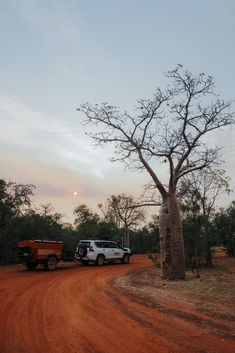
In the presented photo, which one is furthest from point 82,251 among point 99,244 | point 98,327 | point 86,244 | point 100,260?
point 98,327

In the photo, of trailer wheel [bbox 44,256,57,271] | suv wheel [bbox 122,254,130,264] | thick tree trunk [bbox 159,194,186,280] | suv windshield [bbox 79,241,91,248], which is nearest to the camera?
thick tree trunk [bbox 159,194,186,280]

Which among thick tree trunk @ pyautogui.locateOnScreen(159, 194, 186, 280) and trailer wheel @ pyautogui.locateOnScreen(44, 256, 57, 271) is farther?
trailer wheel @ pyautogui.locateOnScreen(44, 256, 57, 271)

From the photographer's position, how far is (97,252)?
2306 centimetres

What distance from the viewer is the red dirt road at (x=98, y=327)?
5.71 m

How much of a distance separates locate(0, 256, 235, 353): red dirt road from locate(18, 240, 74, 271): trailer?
8.46 meters

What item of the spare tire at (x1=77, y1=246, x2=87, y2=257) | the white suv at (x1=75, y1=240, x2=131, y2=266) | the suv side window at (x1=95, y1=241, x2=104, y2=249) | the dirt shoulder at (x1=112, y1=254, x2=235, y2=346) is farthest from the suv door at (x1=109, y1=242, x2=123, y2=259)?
the dirt shoulder at (x1=112, y1=254, x2=235, y2=346)

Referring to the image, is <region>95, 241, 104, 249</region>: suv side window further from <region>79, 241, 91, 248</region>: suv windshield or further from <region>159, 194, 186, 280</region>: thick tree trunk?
<region>159, 194, 186, 280</region>: thick tree trunk

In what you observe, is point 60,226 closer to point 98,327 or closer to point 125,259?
point 125,259

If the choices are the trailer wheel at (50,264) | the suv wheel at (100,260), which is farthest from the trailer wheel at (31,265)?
the suv wheel at (100,260)

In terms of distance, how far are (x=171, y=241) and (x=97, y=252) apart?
921cm

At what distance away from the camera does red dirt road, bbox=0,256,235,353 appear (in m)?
5.71

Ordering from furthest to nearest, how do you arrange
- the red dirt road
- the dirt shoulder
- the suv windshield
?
the suv windshield
the dirt shoulder
the red dirt road

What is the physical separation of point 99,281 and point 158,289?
312cm

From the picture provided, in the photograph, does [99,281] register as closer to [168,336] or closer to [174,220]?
[174,220]
